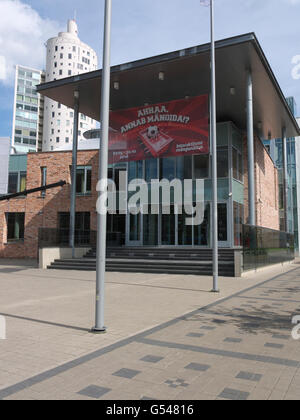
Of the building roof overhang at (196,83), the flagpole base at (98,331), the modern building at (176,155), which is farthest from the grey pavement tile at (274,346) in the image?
the building roof overhang at (196,83)

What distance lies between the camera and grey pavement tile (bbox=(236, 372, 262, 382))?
4262mm

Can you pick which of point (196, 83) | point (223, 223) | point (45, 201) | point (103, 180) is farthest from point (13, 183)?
point (103, 180)

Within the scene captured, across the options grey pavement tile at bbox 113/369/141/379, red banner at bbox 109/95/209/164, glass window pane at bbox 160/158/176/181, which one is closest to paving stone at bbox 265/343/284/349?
grey pavement tile at bbox 113/369/141/379

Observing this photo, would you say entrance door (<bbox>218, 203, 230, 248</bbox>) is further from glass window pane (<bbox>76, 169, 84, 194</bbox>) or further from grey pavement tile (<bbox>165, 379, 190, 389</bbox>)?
grey pavement tile (<bbox>165, 379, 190, 389</bbox>)

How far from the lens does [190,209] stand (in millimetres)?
24188

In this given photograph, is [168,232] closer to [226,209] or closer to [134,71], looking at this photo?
[226,209]

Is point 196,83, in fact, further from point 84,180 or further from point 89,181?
point 84,180

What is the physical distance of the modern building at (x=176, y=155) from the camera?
19281 mm

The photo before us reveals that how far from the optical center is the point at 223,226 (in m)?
23.5

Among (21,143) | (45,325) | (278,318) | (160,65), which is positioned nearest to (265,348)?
(278,318)

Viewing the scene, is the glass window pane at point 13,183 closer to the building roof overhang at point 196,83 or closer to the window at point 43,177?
the window at point 43,177

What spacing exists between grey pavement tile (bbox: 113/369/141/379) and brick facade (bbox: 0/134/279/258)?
23268mm

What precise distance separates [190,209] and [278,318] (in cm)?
1670

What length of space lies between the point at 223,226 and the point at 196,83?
881 cm
